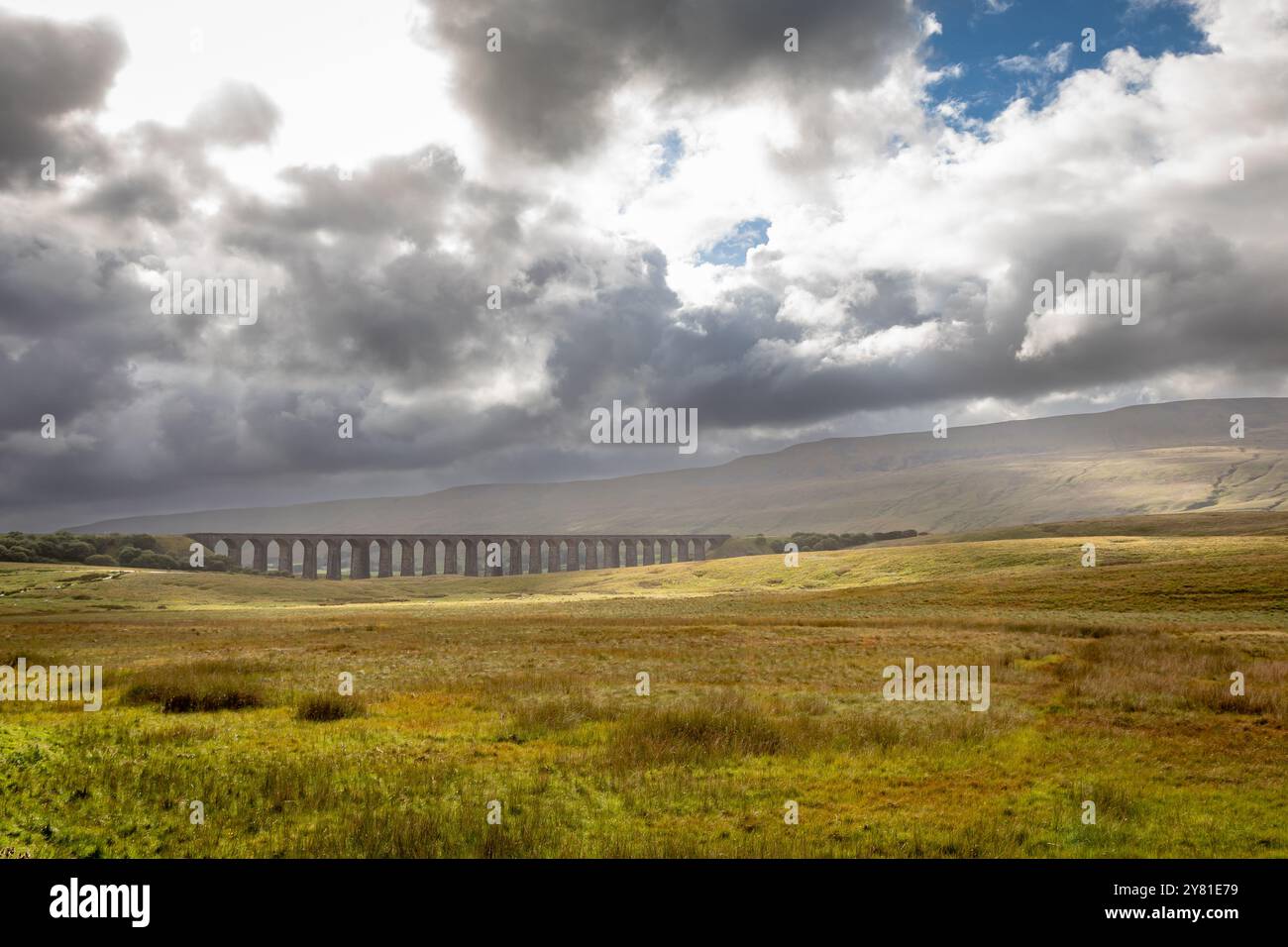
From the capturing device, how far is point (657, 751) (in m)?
13.9

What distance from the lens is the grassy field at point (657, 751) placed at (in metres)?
9.66

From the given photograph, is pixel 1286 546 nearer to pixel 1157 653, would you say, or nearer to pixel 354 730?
pixel 1157 653

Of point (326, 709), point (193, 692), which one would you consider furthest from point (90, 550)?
point (326, 709)

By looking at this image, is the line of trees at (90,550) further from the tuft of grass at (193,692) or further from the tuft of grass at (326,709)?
the tuft of grass at (326,709)

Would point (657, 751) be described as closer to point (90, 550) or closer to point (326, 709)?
point (326, 709)

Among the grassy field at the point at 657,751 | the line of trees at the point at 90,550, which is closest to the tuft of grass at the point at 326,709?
the grassy field at the point at 657,751

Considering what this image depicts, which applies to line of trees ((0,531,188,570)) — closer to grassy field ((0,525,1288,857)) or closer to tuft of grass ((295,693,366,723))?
grassy field ((0,525,1288,857))

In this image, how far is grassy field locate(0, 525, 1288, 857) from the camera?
966cm

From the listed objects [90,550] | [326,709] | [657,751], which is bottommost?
[90,550]

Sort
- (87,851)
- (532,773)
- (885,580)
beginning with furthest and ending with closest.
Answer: (885,580)
(532,773)
(87,851)

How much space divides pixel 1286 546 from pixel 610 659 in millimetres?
82320

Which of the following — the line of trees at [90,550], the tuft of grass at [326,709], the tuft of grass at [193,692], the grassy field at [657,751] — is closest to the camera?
the grassy field at [657,751]
